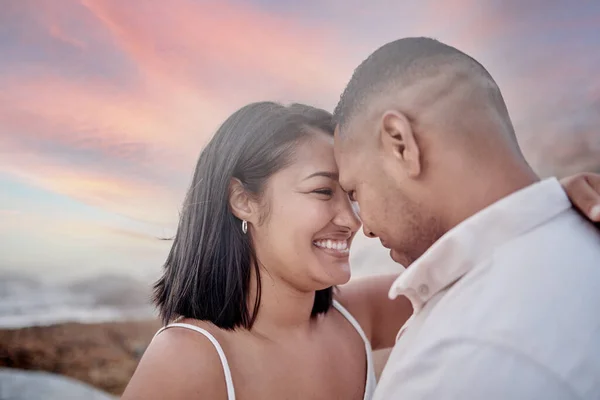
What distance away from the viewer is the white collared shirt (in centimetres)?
58

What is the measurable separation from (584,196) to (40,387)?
1.49 m

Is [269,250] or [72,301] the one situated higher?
[269,250]

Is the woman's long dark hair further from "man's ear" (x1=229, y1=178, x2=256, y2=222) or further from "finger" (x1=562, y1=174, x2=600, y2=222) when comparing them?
"finger" (x1=562, y1=174, x2=600, y2=222)

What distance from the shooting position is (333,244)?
1.29 m

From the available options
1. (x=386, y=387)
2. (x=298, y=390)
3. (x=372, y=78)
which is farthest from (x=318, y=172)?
(x=386, y=387)

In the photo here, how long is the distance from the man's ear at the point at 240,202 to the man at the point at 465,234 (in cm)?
34

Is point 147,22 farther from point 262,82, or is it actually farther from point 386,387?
point 386,387

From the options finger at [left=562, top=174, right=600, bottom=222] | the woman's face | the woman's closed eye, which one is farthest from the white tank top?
finger at [left=562, top=174, right=600, bottom=222]

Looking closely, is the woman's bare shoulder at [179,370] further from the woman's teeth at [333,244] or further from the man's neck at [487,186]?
the man's neck at [487,186]

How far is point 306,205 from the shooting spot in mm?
1251

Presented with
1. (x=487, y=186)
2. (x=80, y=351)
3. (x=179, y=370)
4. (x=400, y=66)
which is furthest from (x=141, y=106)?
(x=487, y=186)

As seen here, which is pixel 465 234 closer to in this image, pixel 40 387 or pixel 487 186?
pixel 487 186

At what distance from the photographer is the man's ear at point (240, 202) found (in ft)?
4.24

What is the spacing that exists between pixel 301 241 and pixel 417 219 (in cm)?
44
